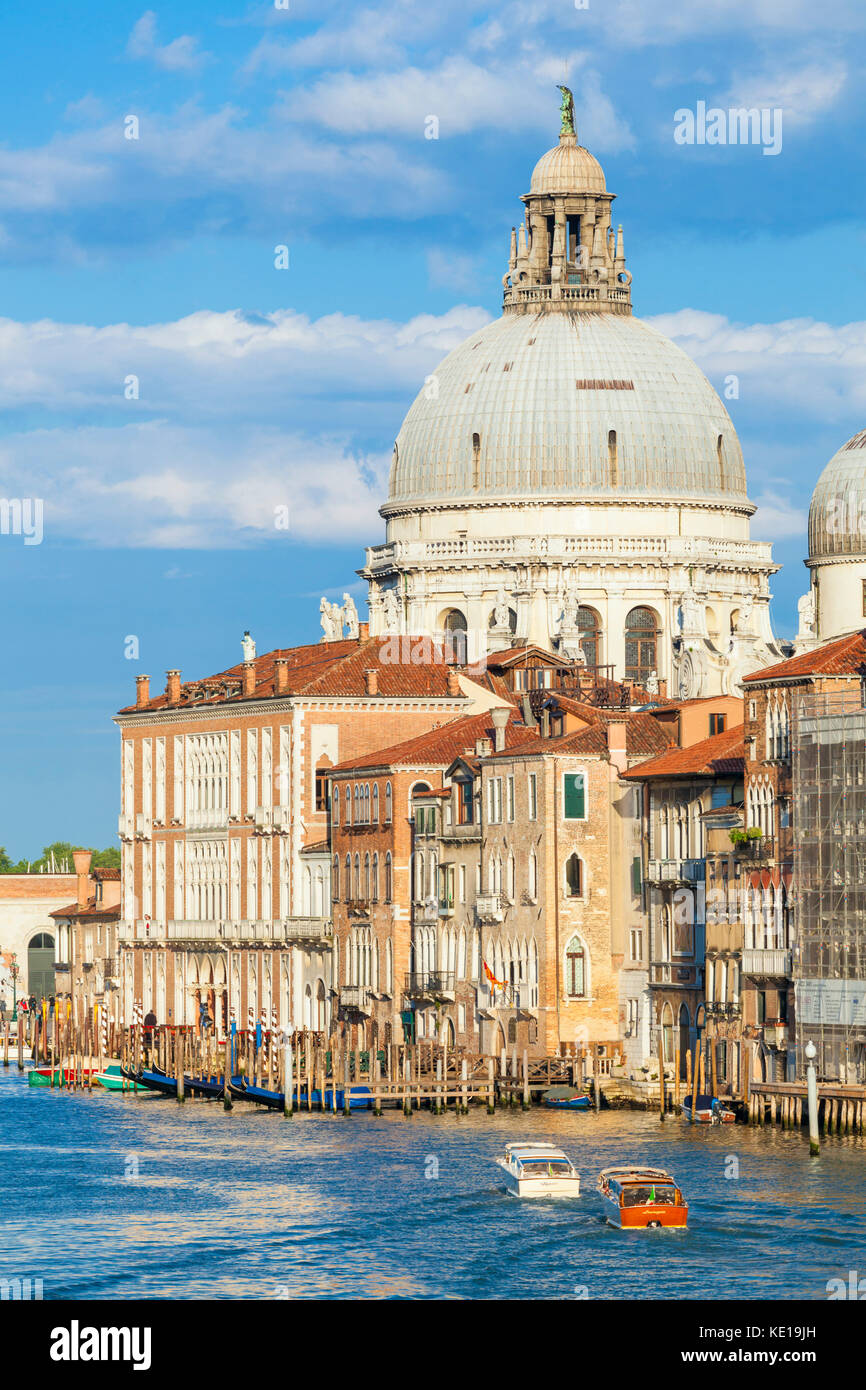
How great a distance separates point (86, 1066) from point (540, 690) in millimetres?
17355

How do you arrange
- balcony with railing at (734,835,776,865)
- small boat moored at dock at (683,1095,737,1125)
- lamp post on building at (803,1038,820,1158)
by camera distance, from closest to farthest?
lamp post on building at (803,1038,820,1158)
small boat moored at dock at (683,1095,737,1125)
balcony with railing at (734,835,776,865)

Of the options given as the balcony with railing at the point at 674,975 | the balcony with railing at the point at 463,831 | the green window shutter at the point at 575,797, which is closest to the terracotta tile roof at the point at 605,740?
the green window shutter at the point at 575,797

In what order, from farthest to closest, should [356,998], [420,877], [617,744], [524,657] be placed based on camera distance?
1. [524,657]
2. [356,998]
3. [420,877]
4. [617,744]

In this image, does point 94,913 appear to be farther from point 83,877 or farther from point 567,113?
point 567,113

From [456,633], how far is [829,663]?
45171mm

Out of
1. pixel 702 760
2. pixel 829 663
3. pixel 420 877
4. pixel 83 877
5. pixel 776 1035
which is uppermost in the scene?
pixel 829 663

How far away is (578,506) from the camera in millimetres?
121188

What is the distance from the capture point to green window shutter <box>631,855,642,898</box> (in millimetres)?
85875

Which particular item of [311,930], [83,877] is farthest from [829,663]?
[83,877]

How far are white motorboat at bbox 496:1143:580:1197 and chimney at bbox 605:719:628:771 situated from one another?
20.6 m

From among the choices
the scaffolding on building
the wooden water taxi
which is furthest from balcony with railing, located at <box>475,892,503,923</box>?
the wooden water taxi

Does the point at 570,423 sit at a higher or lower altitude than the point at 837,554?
higher

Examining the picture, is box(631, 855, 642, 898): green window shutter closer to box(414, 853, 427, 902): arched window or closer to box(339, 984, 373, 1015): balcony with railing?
box(414, 853, 427, 902): arched window
